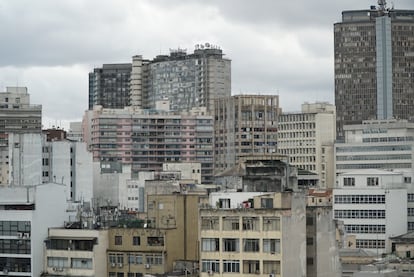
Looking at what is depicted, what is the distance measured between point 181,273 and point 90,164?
253 feet

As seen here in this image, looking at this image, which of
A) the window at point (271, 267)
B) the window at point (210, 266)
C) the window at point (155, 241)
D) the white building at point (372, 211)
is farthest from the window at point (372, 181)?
the window at point (271, 267)

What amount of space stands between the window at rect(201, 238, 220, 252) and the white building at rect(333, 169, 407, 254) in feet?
170

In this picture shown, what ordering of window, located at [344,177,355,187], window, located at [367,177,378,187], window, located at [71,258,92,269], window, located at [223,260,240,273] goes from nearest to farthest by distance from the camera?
1. window, located at [223,260,240,273]
2. window, located at [71,258,92,269]
3. window, located at [367,177,378,187]
4. window, located at [344,177,355,187]

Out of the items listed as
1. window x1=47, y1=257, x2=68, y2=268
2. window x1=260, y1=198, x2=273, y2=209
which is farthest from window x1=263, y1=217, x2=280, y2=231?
window x1=47, y1=257, x2=68, y2=268

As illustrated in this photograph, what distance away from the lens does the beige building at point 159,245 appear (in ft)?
234

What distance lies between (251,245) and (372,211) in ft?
181

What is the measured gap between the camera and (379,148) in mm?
161000

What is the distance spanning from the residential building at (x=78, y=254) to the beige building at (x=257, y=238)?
1016 cm

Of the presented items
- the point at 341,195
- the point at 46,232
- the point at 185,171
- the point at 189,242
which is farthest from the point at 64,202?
the point at 185,171

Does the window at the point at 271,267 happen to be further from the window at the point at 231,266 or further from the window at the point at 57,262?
the window at the point at 57,262

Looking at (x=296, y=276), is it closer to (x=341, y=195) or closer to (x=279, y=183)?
(x=279, y=183)

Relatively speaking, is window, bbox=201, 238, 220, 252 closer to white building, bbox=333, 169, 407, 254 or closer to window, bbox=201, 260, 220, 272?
window, bbox=201, 260, 220, 272

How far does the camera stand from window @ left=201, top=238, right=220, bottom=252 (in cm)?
6431

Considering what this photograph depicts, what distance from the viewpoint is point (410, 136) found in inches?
6368
